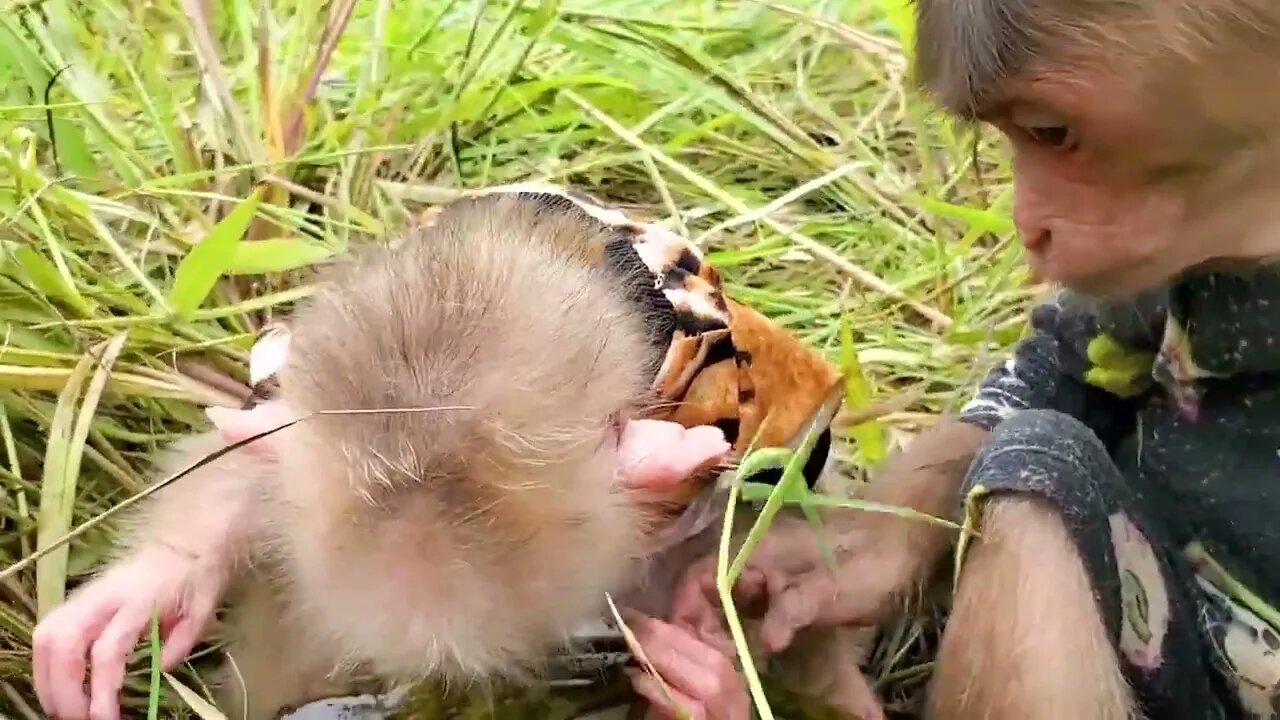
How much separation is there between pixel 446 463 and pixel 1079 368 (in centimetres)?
59

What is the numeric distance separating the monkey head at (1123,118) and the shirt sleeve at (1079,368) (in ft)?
0.47

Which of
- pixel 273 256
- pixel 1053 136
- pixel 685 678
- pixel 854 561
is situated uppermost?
pixel 1053 136

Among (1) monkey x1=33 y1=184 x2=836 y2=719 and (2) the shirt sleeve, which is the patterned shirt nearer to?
(2) the shirt sleeve

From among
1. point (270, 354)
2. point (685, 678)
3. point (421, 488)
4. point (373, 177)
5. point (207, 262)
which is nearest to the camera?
point (421, 488)

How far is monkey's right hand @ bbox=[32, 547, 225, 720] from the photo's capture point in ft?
2.94

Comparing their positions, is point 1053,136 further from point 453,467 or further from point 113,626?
point 113,626

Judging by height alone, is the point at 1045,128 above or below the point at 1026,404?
above

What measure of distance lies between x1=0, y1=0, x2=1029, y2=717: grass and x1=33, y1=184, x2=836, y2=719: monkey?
7 cm

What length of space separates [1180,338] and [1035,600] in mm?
217

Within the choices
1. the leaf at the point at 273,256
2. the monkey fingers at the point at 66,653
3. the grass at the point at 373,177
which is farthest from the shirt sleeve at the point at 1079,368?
the monkey fingers at the point at 66,653

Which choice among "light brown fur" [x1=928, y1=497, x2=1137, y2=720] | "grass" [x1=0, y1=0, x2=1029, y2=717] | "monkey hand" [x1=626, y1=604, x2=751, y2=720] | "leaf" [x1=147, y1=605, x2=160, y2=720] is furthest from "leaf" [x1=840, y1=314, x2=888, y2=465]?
"leaf" [x1=147, y1=605, x2=160, y2=720]

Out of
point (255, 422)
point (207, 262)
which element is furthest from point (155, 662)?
point (207, 262)

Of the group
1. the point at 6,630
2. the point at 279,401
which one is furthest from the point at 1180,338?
the point at 6,630

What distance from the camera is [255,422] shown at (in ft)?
2.81
